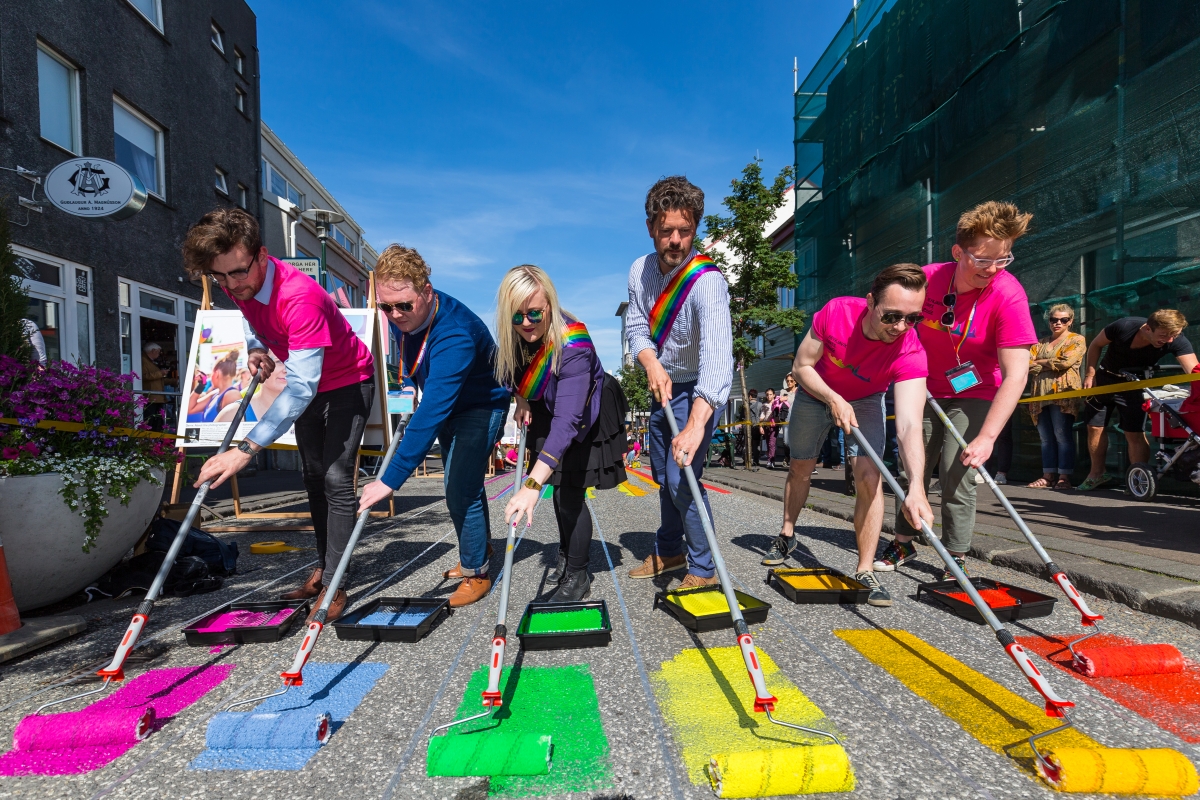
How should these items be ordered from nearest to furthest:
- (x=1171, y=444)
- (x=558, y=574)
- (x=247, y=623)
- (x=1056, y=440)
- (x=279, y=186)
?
(x=247, y=623)
(x=558, y=574)
(x=1171, y=444)
(x=1056, y=440)
(x=279, y=186)

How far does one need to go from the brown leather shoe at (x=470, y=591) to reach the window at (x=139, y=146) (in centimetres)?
1101

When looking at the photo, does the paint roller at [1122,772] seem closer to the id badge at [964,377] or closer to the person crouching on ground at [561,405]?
the person crouching on ground at [561,405]

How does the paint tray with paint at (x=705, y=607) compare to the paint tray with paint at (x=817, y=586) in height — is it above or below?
above

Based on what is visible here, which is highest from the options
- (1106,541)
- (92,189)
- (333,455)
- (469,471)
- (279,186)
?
(279,186)

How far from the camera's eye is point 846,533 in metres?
5.34

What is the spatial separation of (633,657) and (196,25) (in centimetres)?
1604

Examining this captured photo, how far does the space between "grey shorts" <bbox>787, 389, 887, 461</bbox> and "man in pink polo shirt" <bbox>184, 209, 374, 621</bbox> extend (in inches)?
100

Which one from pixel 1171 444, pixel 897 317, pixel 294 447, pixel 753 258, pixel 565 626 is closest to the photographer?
pixel 565 626

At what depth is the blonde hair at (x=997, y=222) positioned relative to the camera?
125 inches

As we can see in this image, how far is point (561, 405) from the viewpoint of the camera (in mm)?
2984

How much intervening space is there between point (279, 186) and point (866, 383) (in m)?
26.2

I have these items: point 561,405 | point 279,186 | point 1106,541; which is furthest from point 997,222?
point 279,186

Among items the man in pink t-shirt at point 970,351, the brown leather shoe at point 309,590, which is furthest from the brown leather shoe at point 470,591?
the man in pink t-shirt at point 970,351

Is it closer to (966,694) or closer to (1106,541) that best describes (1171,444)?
(1106,541)
